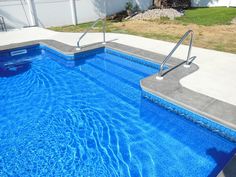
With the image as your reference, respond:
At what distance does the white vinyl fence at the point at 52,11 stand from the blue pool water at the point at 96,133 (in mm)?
6447

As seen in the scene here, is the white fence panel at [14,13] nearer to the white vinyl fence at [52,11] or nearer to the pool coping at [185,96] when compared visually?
the white vinyl fence at [52,11]

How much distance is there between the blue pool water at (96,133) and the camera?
3.84m

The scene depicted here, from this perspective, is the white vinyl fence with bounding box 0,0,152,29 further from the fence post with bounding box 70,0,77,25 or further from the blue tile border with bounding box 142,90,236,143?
the blue tile border with bounding box 142,90,236,143

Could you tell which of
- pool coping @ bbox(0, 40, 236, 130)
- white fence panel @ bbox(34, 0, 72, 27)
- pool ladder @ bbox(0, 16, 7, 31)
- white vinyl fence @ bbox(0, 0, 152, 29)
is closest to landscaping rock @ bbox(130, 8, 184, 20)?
white vinyl fence @ bbox(0, 0, 152, 29)

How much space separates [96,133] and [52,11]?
439 inches

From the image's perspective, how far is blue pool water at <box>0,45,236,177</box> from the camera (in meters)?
3.84

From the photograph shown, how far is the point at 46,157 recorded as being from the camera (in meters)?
4.06

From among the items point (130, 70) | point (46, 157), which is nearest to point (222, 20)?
point (130, 70)

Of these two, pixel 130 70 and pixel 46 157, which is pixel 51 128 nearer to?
pixel 46 157

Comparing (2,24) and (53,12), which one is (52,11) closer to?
(53,12)

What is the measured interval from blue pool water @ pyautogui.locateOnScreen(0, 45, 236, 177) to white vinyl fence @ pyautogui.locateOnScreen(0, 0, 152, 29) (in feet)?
21.2

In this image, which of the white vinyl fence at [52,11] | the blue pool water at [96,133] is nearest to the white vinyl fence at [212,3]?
the white vinyl fence at [52,11]

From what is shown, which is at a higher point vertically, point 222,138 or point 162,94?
point 162,94

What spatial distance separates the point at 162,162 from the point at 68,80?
4.24 m
